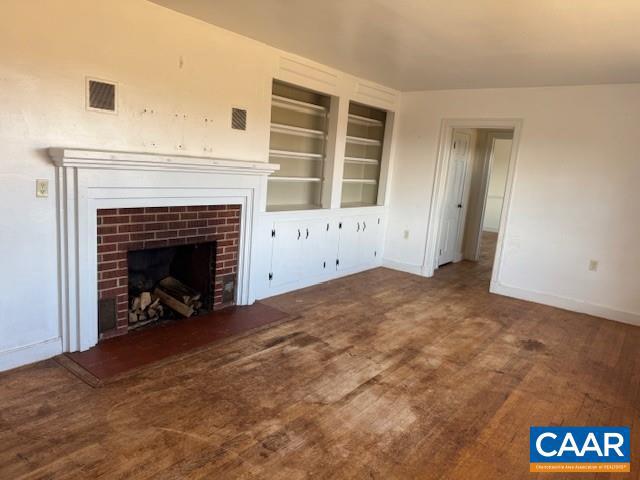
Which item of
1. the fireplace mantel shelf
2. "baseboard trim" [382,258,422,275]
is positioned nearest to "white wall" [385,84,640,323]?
"baseboard trim" [382,258,422,275]

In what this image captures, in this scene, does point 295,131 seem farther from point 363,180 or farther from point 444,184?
point 444,184

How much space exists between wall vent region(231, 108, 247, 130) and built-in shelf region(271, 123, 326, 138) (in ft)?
2.15

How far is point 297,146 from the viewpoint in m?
5.13

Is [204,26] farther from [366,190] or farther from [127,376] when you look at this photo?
[366,190]

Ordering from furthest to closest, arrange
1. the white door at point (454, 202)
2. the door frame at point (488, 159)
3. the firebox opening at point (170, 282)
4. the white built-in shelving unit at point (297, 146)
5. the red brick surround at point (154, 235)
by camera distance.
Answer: the door frame at point (488, 159) → the white door at point (454, 202) → the white built-in shelving unit at point (297, 146) → the firebox opening at point (170, 282) → the red brick surround at point (154, 235)

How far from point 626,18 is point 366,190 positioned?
4.01m

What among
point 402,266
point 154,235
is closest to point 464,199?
point 402,266

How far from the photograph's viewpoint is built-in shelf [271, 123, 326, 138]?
4668 millimetres

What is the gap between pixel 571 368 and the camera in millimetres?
3404

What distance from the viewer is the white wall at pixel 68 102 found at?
2584 millimetres

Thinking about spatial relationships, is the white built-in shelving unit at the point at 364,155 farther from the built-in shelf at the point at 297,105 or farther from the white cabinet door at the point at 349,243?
the built-in shelf at the point at 297,105

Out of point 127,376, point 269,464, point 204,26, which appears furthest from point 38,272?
point 204,26

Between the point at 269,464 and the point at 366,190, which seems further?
the point at 366,190


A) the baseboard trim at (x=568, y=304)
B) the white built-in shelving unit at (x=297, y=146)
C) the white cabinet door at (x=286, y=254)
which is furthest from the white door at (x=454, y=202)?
the white cabinet door at (x=286, y=254)
